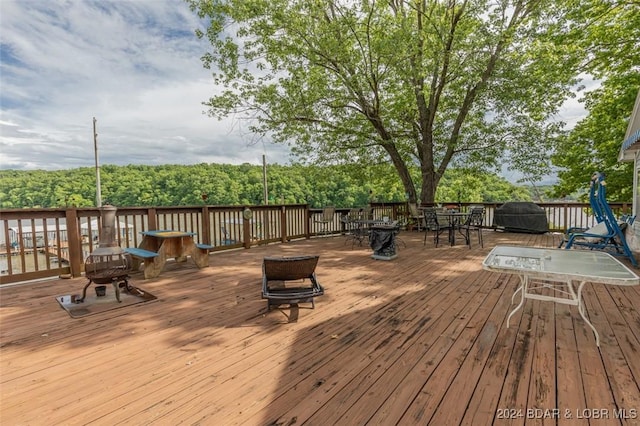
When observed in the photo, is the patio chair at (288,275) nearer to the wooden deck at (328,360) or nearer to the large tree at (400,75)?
the wooden deck at (328,360)

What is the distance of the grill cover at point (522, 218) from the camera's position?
9146mm

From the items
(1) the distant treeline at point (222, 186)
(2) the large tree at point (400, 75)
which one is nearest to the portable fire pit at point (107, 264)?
(1) the distant treeline at point (222, 186)

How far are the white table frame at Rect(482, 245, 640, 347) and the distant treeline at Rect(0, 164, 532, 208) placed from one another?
26.4 feet

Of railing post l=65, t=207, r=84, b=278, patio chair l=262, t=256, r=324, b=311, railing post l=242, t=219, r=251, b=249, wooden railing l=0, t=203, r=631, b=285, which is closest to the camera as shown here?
patio chair l=262, t=256, r=324, b=311

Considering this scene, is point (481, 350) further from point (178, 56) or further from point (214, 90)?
point (178, 56)

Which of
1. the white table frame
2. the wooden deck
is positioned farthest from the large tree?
the wooden deck

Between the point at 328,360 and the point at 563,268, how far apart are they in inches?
78.6

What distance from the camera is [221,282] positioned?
439 centimetres

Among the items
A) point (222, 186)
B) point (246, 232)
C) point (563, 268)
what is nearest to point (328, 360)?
point (563, 268)

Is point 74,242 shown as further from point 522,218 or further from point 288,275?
point 522,218

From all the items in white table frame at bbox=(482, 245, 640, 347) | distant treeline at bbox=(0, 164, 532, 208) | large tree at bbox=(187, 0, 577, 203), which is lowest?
white table frame at bbox=(482, 245, 640, 347)

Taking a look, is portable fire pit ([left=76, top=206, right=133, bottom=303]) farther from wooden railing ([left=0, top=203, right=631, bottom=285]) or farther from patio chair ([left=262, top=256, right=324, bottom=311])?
patio chair ([left=262, top=256, right=324, bottom=311])

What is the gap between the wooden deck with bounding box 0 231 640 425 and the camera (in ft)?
5.46

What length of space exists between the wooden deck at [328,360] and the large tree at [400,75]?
7.67m
